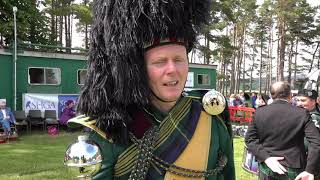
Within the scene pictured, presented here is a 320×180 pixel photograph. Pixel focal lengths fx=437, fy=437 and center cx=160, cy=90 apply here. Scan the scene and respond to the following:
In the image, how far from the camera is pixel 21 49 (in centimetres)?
1451

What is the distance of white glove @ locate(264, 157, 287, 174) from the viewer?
166 inches

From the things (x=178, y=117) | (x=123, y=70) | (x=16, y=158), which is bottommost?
(x=16, y=158)

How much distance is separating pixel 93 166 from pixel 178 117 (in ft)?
1.70

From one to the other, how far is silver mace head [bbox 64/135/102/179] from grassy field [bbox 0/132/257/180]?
168 inches

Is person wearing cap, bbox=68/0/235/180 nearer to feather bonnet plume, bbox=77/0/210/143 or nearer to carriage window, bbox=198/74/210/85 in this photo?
feather bonnet plume, bbox=77/0/210/143

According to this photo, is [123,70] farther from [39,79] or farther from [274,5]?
[274,5]

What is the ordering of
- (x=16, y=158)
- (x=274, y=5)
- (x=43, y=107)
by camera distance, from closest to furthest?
1. (x=16, y=158)
2. (x=43, y=107)
3. (x=274, y=5)

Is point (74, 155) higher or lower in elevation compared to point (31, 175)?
higher

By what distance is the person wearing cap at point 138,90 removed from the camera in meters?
1.80

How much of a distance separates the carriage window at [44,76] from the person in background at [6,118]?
2.17m

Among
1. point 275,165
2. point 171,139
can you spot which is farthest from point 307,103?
point 171,139

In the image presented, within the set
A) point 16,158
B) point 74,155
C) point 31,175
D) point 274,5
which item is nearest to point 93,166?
point 74,155

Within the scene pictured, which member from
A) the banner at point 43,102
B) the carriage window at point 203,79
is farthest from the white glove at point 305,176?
the carriage window at point 203,79

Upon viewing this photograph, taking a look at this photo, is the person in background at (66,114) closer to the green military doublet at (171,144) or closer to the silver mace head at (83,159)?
the green military doublet at (171,144)
